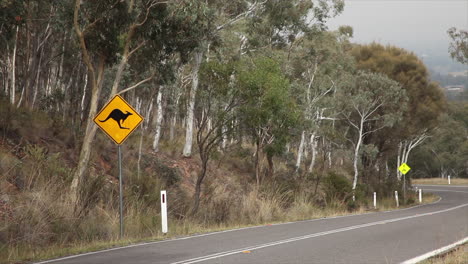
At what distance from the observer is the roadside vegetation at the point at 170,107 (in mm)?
12703

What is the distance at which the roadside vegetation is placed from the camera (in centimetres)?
1270

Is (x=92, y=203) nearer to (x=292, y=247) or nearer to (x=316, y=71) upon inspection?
(x=292, y=247)

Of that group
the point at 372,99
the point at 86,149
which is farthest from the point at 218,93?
the point at 372,99

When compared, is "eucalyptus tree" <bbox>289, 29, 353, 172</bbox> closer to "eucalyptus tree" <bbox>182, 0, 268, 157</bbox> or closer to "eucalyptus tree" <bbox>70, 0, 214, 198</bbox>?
"eucalyptus tree" <bbox>182, 0, 268, 157</bbox>

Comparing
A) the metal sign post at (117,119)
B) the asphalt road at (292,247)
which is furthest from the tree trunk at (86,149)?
the asphalt road at (292,247)

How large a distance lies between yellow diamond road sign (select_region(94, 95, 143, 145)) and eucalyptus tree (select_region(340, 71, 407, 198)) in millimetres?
29453

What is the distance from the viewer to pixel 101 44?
632 inches

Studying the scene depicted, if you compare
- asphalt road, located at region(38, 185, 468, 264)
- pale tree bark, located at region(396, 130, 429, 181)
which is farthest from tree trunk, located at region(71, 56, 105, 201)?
pale tree bark, located at region(396, 130, 429, 181)

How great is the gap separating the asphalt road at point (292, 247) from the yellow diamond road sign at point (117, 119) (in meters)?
2.66

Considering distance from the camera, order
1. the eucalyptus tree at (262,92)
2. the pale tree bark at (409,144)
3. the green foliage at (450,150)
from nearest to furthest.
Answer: the eucalyptus tree at (262,92) < the pale tree bark at (409,144) < the green foliage at (450,150)

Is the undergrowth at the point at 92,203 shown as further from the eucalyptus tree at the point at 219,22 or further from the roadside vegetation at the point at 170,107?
the eucalyptus tree at the point at 219,22

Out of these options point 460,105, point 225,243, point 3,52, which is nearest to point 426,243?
point 225,243

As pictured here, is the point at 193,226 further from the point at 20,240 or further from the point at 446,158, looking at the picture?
the point at 446,158

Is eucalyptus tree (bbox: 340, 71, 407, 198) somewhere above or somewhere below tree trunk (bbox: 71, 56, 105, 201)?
above
